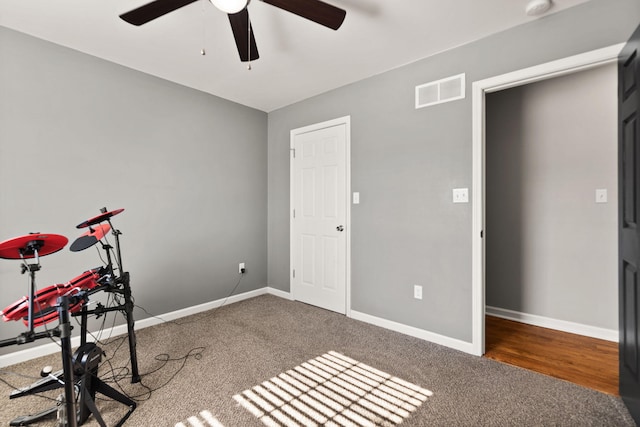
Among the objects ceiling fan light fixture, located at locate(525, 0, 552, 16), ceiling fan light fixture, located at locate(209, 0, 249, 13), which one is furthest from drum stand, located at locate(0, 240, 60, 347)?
ceiling fan light fixture, located at locate(525, 0, 552, 16)

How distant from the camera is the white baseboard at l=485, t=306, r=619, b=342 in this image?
2713 mm

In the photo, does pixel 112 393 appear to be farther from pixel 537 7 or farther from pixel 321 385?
pixel 537 7

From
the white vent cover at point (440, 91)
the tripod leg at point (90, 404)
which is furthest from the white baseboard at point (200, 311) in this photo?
the white vent cover at point (440, 91)

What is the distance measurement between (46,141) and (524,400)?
3.93 meters

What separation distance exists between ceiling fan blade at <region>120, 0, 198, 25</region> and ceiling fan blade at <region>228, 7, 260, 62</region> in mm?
242

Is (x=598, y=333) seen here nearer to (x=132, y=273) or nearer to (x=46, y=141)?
(x=132, y=273)

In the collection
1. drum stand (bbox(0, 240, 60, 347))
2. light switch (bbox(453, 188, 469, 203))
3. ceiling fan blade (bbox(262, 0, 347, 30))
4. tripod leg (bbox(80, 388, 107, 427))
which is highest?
ceiling fan blade (bbox(262, 0, 347, 30))

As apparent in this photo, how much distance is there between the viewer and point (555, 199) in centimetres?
300

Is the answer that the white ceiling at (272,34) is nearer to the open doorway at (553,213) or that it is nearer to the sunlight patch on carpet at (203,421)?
the open doorway at (553,213)

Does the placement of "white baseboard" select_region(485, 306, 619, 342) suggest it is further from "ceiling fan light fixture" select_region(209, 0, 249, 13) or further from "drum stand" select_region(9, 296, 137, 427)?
"ceiling fan light fixture" select_region(209, 0, 249, 13)

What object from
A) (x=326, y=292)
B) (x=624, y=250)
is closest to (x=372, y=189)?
(x=326, y=292)

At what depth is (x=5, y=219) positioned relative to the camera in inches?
90.1

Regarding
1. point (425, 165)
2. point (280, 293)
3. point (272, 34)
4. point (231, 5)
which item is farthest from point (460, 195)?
point (280, 293)

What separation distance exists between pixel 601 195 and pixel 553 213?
388 mm
